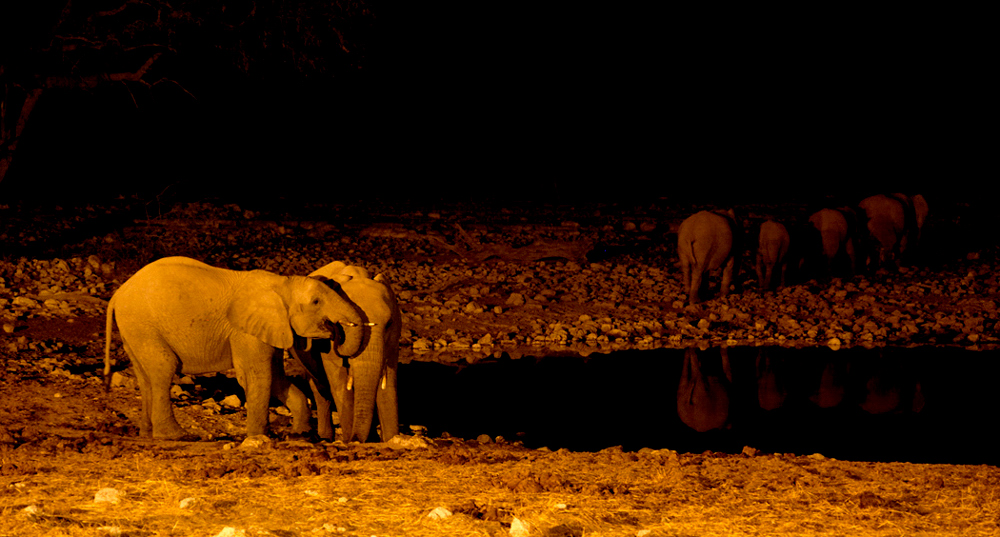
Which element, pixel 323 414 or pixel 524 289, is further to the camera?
pixel 524 289

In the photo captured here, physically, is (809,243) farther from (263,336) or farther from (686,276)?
(263,336)

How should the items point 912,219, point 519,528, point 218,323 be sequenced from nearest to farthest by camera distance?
1. point 519,528
2. point 218,323
3. point 912,219

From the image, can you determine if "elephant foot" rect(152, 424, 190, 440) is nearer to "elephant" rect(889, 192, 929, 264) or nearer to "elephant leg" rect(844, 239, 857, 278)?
"elephant leg" rect(844, 239, 857, 278)

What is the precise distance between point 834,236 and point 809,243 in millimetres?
400

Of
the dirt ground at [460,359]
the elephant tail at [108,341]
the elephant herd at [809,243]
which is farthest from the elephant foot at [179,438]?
the elephant herd at [809,243]

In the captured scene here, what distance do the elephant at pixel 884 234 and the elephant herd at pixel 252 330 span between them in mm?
11931

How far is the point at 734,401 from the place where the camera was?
10.7m

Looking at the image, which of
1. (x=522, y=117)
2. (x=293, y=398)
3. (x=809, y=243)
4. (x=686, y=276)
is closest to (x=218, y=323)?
(x=293, y=398)

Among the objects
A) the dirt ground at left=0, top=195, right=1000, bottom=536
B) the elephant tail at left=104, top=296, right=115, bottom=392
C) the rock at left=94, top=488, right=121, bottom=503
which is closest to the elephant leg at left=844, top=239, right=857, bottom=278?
the dirt ground at left=0, top=195, right=1000, bottom=536

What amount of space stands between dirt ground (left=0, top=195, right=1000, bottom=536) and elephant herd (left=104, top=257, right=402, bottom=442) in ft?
1.42

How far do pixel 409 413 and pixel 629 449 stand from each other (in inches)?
85.8

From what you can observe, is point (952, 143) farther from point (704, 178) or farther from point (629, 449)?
point (629, 449)

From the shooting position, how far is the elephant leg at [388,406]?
28.0ft

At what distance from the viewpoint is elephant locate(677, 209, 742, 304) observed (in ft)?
48.5
